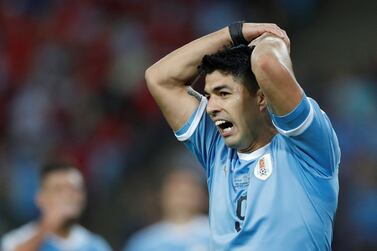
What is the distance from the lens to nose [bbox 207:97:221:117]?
13.6 feet

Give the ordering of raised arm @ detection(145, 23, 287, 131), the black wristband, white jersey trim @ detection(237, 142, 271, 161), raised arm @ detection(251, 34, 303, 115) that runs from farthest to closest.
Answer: raised arm @ detection(145, 23, 287, 131)
the black wristband
white jersey trim @ detection(237, 142, 271, 161)
raised arm @ detection(251, 34, 303, 115)

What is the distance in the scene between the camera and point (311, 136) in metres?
3.91

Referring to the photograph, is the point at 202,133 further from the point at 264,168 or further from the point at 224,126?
the point at 264,168

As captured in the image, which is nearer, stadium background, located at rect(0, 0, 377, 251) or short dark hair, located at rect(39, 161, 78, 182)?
short dark hair, located at rect(39, 161, 78, 182)

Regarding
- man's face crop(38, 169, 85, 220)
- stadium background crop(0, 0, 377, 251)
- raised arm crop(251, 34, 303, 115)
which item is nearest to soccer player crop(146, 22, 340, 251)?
raised arm crop(251, 34, 303, 115)

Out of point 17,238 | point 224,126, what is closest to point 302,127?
point 224,126

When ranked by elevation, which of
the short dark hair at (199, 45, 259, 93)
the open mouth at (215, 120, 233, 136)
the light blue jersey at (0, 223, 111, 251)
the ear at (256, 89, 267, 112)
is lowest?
the light blue jersey at (0, 223, 111, 251)

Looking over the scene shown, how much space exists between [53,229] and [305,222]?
2766 millimetres

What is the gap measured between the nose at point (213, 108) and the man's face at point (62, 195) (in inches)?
85.6

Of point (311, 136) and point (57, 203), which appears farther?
point (57, 203)

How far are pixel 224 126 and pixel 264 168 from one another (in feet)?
0.83

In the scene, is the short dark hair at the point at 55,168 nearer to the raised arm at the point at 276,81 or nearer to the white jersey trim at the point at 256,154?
the white jersey trim at the point at 256,154

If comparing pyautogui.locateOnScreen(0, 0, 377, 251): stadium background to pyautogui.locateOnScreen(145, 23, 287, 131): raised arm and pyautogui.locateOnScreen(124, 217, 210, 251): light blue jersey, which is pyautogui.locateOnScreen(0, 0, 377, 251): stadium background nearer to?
pyautogui.locateOnScreen(124, 217, 210, 251): light blue jersey

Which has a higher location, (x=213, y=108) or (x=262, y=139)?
(x=213, y=108)
